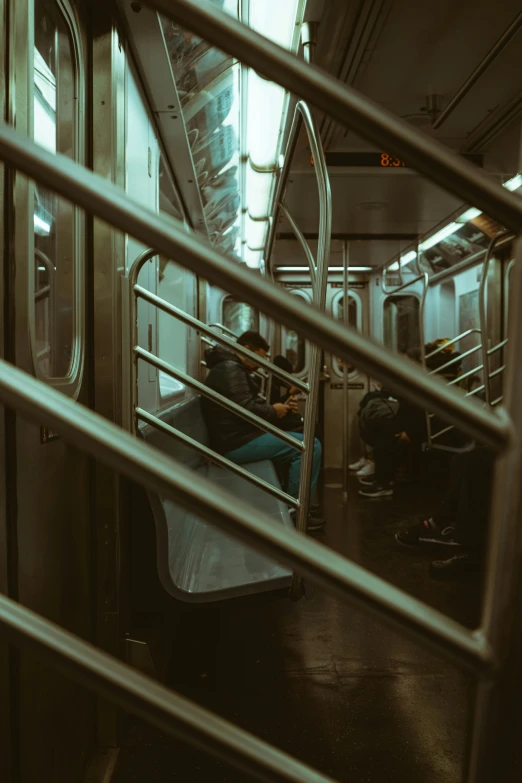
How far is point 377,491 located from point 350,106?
18.1 ft

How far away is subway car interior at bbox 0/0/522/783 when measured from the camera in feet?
1.59

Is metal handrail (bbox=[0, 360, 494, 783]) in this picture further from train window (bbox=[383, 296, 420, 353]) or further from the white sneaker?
train window (bbox=[383, 296, 420, 353])

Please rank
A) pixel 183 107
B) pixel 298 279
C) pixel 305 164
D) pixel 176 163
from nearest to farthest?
pixel 183 107, pixel 176 163, pixel 305 164, pixel 298 279

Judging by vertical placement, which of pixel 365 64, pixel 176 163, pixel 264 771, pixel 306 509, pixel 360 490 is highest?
pixel 365 64

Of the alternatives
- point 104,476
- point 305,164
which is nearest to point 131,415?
point 104,476

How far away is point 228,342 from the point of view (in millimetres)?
2658

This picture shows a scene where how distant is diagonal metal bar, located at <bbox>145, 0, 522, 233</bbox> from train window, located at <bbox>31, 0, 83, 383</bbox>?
3.86ft

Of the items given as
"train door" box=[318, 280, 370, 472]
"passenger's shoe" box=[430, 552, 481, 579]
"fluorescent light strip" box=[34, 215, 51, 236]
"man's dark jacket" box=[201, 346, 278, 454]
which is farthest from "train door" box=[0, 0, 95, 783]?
"train door" box=[318, 280, 370, 472]

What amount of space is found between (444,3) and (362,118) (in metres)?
2.59

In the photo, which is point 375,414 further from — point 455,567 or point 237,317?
point 455,567

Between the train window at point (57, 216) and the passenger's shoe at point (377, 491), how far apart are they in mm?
4365

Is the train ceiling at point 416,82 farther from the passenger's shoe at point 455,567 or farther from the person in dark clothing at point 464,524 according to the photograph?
the passenger's shoe at point 455,567

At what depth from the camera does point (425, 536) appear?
3959 mm

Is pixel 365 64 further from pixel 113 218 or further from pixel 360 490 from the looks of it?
pixel 360 490
